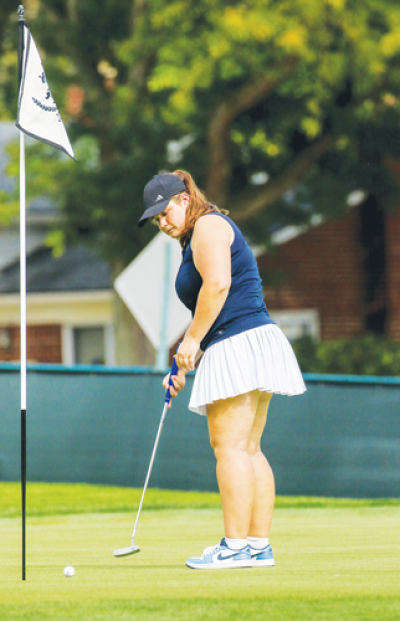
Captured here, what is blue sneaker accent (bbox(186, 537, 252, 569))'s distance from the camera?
5.17m

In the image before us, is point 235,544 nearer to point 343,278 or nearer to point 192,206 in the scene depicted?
point 192,206

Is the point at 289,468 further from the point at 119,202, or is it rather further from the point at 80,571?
the point at 119,202

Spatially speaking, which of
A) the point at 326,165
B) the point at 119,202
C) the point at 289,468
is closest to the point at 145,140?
the point at 119,202

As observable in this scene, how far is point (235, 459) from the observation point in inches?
203

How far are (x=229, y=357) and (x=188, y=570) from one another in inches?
39.6

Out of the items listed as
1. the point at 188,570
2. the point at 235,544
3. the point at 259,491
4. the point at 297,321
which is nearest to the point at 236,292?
the point at 259,491

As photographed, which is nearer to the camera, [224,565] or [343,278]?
[224,565]

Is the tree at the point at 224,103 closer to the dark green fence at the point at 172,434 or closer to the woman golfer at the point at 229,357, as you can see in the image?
the dark green fence at the point at 172,434

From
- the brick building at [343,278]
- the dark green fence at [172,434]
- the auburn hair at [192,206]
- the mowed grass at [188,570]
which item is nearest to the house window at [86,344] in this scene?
the brick building at [343,278]

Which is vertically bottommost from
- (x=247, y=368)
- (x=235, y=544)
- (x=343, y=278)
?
(x=235, y=544)

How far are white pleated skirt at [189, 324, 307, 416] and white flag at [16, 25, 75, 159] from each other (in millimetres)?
1371

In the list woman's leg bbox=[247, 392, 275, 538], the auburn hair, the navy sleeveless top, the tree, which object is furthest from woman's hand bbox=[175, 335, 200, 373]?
the tree

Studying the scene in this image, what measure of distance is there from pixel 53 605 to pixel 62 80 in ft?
48.6

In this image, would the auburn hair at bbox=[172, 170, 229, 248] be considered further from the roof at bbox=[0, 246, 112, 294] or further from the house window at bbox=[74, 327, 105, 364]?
the house window at bbox=[74, 327, 105, 364]
